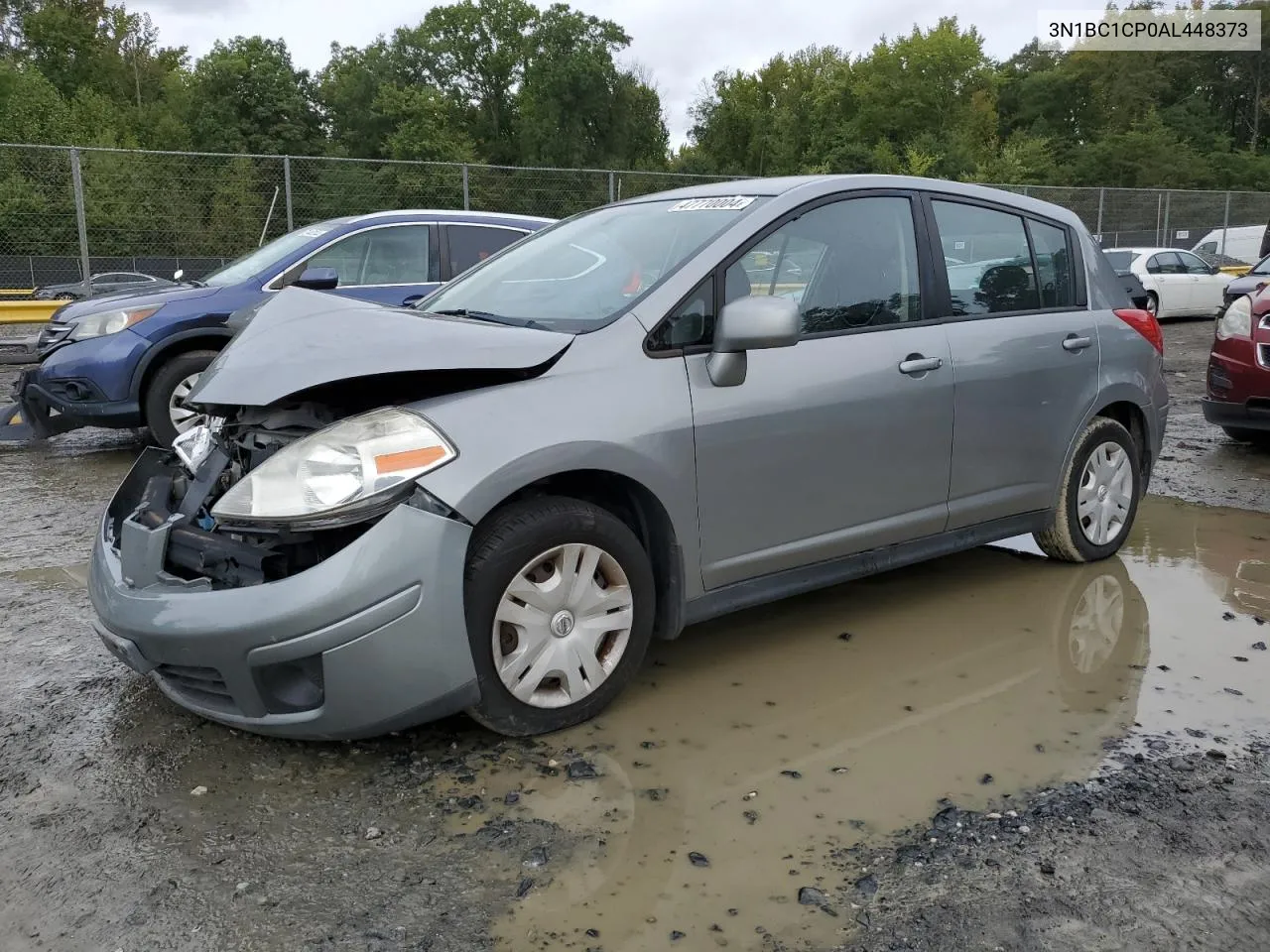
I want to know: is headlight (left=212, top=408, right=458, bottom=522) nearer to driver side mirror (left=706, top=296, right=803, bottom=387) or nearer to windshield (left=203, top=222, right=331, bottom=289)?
driver side mirror (left=706, top=296, right=803, bottom=387)

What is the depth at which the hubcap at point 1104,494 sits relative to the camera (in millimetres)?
4723

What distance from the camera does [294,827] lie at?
2693 mm

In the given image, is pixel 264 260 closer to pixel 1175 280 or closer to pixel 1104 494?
pixel 1104 494

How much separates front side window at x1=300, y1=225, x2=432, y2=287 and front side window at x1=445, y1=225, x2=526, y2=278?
201 millimetres

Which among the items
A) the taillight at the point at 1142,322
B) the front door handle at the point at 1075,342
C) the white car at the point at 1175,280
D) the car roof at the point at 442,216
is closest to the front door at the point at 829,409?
the front door handle at the point at 1075,342

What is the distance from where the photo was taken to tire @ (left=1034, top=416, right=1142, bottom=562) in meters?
4.64

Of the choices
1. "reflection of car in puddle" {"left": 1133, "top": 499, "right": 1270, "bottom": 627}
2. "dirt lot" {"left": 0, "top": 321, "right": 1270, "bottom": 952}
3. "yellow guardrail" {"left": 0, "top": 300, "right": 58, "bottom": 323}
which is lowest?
"dirt lot" {"left": 0, "top": 321, "right": 1270, "bottom": 952}

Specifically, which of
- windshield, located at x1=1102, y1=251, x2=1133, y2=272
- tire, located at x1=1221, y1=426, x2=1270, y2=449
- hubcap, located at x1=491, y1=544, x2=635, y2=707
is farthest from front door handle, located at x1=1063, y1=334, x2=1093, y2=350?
windshield, located at x1=1102, y1=251, x2=1133, y2=272

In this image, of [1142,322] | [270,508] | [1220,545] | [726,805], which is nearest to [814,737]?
[726,805]

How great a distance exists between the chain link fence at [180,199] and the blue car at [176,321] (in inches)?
265

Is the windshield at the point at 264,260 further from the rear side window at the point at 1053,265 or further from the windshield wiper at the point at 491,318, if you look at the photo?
the rear side window at the point at 1053,265

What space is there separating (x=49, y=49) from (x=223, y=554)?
64190 millimetres

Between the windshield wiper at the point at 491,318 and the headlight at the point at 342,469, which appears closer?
the headlight at the point at 342,469

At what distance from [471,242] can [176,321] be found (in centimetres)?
221
